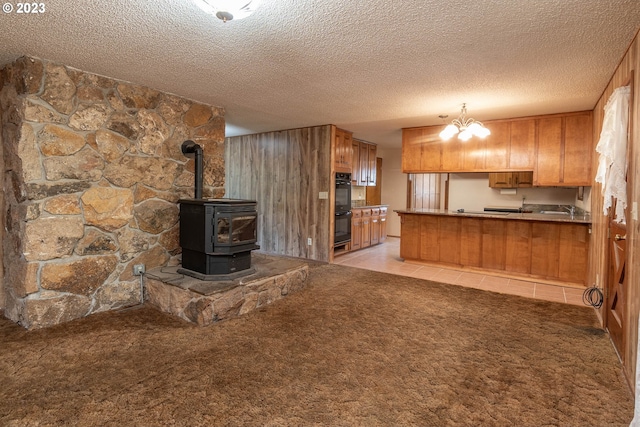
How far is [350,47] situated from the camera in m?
2.44

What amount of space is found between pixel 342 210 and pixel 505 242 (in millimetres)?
2578

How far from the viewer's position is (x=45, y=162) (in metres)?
2.78

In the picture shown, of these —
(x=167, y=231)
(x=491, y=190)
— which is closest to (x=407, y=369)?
(x=167, y=231)

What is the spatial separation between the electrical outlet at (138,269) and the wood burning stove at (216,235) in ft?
1.34

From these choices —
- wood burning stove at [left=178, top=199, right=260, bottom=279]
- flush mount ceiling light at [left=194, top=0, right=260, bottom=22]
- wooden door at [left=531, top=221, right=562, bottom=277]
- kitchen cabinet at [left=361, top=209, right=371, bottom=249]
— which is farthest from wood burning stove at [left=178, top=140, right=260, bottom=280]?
wooden door at [left=531, top=221, right=562, bottom=277]

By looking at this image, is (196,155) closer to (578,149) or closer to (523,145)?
(523,145)

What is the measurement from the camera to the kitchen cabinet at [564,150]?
4.22 meters

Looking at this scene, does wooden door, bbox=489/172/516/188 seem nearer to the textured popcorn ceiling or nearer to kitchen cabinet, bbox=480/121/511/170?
kitchen cabinet, bbox=480/121/511/170

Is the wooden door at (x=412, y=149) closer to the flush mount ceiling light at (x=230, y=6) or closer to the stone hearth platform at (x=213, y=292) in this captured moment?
the stone hearth platform at (x=213, y=292)

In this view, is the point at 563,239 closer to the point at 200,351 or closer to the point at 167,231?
the point at 200,351

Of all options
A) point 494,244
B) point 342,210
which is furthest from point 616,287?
point 342,210

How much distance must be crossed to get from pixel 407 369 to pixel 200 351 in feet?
4.86

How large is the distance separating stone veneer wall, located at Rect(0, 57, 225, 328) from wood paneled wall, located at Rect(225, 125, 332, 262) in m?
2.38

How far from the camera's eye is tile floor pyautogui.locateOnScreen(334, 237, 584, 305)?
3855 mm
